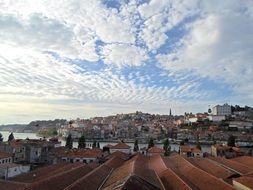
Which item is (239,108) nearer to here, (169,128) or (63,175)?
(169,128)

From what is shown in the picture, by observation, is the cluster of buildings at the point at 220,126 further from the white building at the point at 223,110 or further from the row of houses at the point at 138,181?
the row of houses at the point at 138,181

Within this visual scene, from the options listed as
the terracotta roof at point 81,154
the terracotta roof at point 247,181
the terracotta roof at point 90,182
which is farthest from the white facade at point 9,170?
the terracotta roof at point 247,181

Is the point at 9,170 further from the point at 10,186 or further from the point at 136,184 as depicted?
the point at 136,184

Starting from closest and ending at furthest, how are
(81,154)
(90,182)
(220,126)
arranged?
(90,182) → (81,154) → (220,126)

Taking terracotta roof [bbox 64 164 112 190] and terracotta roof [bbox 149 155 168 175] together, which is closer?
terracotta roof [bbox 64 164 112 190]

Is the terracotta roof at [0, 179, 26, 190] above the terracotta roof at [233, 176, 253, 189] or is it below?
below

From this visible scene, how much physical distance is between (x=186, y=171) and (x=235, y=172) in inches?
159

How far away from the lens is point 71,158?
45.8m

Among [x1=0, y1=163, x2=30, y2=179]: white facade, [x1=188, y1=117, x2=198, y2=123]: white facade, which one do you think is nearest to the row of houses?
[x1=0, y1=163, x2=30, y2=179]: white facade

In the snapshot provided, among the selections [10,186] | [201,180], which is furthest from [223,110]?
[10,186]

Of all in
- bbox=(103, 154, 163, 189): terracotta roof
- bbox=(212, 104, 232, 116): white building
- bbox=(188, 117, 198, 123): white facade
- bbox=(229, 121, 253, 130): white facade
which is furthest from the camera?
bbox=(212, 104, 232, 116): white building

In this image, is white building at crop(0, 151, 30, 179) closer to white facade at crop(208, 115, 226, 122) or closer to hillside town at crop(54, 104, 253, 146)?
hillside town at crop(54, 104, 253, 146)

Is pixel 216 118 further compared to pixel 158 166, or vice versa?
pixel 216 118

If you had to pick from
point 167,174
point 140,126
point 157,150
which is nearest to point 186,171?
point 167,174
